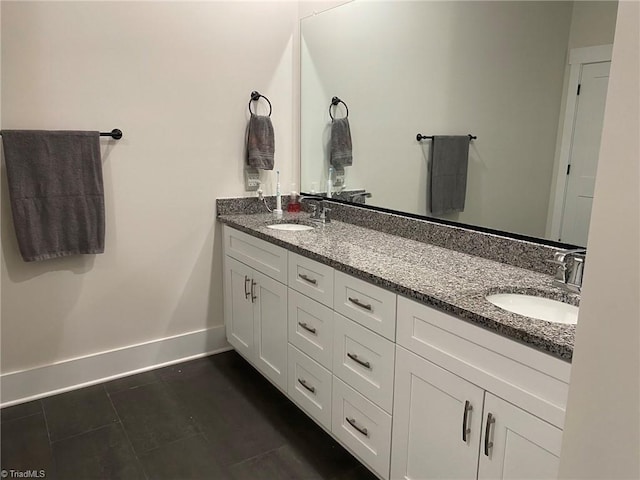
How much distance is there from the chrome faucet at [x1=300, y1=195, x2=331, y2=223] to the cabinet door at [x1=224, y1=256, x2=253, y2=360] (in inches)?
20.2

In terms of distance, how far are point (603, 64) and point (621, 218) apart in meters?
1.33

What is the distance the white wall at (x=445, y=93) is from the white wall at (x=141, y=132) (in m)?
0.30

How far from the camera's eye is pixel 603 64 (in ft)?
5.16

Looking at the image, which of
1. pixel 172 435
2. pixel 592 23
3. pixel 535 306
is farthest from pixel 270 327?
pixel 592 23

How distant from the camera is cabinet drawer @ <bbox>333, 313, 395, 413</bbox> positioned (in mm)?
1665

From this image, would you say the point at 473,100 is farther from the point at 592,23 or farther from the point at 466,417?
the point at 466,417

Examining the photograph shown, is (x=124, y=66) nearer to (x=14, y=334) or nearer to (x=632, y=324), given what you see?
(x=14, y=334)

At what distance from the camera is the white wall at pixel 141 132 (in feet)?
7.35

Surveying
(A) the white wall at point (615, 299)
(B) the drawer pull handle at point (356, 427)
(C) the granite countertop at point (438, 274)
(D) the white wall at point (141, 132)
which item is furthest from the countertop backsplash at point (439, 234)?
(A) the white wall at point (615, 299)

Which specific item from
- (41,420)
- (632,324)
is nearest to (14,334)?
(41,420)

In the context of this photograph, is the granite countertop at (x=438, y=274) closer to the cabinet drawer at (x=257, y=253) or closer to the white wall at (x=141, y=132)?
the cabinet drawer at (x=257, y=253)

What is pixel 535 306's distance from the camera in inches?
61.2

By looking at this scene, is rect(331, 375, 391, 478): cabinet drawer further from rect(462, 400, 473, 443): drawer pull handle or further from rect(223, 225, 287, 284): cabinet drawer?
rect(223, 225, 287, 284): cabinet drawer

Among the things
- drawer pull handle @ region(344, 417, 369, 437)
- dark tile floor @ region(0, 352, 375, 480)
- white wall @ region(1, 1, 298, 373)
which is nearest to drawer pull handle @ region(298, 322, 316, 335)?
drawer pull handle @ region(344, 417, 369, 437)
